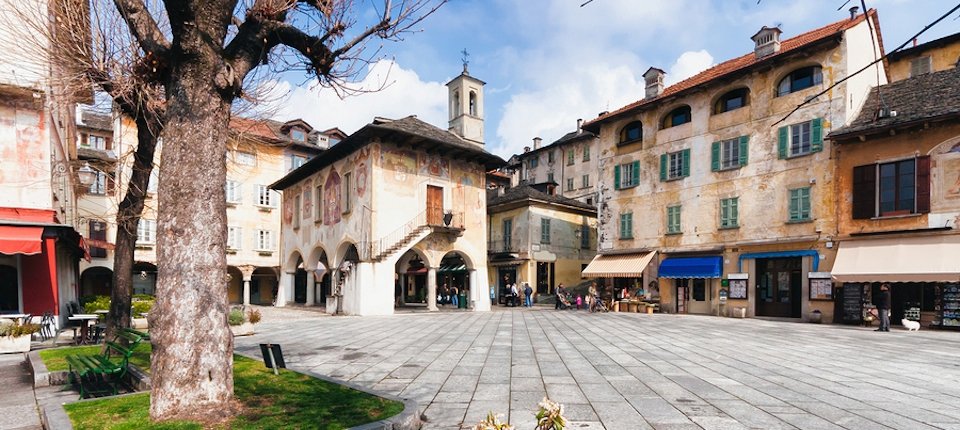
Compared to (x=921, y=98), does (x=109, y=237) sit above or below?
below

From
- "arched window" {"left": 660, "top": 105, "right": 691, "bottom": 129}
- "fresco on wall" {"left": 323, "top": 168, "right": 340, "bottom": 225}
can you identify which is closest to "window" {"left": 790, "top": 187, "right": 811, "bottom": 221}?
"arched window" {"left": 660, "top": 105, "right": 691, "bottom": 129}

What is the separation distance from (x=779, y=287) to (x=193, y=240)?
2331cm

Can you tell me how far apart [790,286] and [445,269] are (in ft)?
70.3

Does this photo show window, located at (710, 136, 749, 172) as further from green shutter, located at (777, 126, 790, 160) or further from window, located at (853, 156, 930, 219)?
window, located at (853, 156, 930, 219)

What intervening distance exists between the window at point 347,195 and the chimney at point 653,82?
1693 cm

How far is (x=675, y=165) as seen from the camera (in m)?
25.4

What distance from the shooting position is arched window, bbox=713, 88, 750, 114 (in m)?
23.3

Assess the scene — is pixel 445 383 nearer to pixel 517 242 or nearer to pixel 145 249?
pixel 517 242

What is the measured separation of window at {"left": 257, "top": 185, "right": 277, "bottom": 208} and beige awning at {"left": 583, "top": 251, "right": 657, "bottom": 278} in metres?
23.0

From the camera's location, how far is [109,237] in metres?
30.8

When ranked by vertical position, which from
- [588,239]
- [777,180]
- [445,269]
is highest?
[777,180]

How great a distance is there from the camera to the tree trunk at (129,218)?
9.38 m

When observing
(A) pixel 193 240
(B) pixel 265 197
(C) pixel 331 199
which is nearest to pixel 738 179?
(C) pixel 331 199

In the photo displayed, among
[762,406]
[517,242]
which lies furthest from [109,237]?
[762,406]
